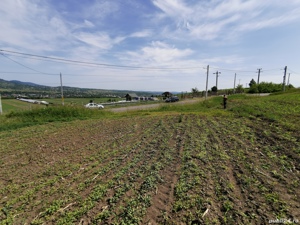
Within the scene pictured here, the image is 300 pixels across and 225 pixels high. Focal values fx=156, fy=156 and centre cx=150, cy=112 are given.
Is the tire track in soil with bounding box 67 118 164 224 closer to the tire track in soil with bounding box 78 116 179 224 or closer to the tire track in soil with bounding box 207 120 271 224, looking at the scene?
the tire track in soil with bounding box 78 116 179 224

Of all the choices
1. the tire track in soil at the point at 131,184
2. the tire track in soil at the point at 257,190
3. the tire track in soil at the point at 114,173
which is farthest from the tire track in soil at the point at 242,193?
the tire track in soil at the point at 114,173

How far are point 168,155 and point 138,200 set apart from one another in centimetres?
172

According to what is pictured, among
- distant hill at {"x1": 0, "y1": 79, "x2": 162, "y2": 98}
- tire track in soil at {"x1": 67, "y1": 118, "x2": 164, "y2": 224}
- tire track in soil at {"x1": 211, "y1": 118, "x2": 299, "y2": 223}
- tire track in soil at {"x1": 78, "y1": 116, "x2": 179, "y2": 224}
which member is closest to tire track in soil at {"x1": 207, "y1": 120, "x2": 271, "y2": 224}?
tire track in soil at {"x1": 211, "y1": 118, "x2": 299, "y2": 223}

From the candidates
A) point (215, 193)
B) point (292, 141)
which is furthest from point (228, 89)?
point (215, 193)

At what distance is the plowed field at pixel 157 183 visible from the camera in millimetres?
2145

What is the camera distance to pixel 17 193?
291 centimetres

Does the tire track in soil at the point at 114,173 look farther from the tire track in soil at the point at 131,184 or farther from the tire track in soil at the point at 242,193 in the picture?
the tire track in soil at the point at 242,193

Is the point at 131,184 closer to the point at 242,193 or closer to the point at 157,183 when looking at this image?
the point at 157,183

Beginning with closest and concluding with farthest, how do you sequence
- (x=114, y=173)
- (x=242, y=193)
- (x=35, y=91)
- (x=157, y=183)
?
(x=242, y=193)
(x=157, y=183)
(x=114, y=173)
(x=35, y=91)

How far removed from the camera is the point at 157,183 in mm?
2811

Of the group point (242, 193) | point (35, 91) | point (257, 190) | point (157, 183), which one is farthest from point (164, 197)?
point (35, 91)

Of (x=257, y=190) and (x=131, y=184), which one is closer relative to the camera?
(x=257, y=190)

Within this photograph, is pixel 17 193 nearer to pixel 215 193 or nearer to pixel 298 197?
pixel 215 193

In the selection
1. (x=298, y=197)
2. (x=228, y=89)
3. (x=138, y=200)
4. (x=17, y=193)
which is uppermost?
(x=228, y=89)
